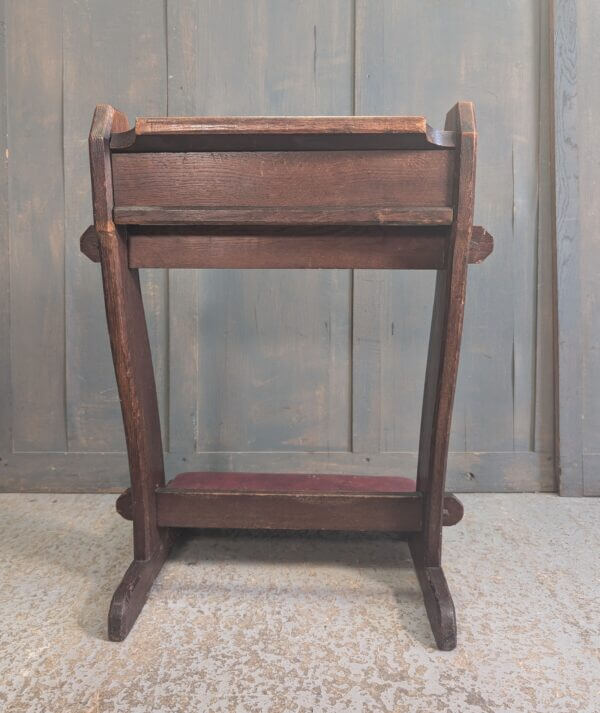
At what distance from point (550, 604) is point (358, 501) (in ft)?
1.69

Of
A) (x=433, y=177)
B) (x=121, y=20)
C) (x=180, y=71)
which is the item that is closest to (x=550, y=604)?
(x=433, y=177)

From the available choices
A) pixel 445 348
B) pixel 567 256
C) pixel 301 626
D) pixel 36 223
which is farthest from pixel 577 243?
pixel 36 223

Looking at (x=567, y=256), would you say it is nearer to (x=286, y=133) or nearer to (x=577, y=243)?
(x=577, y=243)

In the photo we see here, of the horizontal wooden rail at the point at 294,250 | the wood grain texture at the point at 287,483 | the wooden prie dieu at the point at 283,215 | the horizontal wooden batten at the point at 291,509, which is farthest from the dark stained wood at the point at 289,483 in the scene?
the horizontal wooden rail at the point at 294,250

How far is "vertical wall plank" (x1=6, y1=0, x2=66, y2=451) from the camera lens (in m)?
1.80

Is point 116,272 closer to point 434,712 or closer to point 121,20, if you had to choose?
point 434,712

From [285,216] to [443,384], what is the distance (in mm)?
505

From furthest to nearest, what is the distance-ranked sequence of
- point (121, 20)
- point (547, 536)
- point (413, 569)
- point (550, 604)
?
1. point (121, 20)
2. point (547, 536)
3. point (413, 569)
4. point (550, 604)

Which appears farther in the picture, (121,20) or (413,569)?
(121,20)

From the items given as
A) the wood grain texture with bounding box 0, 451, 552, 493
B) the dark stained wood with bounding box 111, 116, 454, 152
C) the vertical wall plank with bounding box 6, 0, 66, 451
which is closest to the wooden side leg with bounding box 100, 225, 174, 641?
the dark stained wood with bounding box 111, 116, 454, 152

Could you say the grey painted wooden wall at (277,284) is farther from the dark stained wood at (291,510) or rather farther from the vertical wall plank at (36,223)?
the dark stained wood at (291,510)

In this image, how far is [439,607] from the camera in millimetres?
1008

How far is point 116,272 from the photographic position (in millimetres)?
1032

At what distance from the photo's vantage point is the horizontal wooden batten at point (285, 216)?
0.98 m
